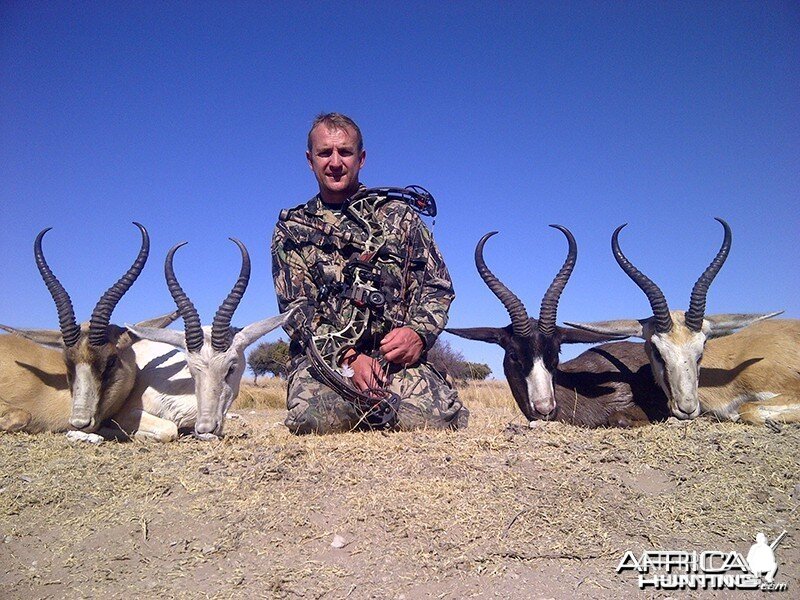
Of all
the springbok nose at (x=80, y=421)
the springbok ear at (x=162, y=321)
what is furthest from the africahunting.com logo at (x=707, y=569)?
the springbok ear at (x=162, y=321)

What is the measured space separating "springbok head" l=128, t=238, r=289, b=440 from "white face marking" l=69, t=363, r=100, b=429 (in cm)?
65

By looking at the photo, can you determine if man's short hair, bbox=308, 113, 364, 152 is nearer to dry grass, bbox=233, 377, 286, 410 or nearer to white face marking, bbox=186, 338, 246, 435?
white face marking, bbox=186, 338, 246, 435

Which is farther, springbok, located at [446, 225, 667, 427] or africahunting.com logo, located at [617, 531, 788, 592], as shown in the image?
springbok, located at [446, 225, 667, 427]

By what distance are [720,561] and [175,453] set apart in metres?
3.68

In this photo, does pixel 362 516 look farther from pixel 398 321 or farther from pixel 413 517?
pixel 398 321

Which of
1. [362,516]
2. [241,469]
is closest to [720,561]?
[362,516]

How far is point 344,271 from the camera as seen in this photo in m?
6.30

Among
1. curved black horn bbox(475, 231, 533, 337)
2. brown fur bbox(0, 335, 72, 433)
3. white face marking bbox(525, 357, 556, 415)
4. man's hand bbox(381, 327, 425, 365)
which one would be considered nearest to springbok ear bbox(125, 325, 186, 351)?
brown fur bbox(0, 335, 72, 433)

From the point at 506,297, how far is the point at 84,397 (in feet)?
14.6

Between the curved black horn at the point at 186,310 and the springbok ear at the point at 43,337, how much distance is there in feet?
4.15

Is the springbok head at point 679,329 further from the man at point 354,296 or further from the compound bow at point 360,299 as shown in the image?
the compound bow at point 360,299

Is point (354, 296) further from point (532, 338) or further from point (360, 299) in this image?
point (532, 338)

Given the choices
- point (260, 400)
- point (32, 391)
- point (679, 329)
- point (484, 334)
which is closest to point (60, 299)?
point (32, 391)

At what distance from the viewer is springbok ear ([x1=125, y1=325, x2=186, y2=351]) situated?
6.43 meters
